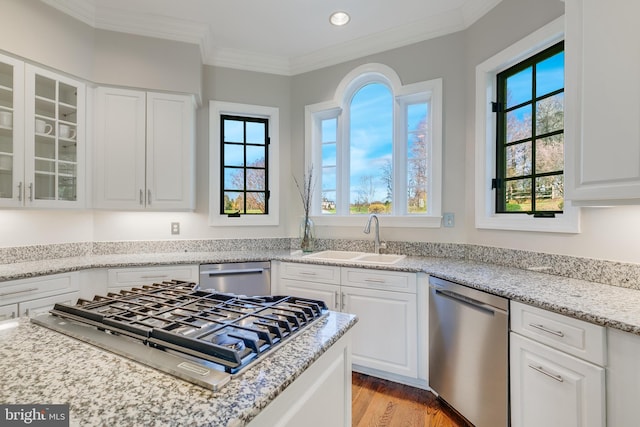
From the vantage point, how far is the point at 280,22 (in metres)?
2.74

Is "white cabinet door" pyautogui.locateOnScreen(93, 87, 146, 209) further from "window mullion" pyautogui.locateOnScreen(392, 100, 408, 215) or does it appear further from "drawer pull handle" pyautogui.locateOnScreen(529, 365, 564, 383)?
"drawer pull handle" pyautogui.locateOnScreen(529, 365, 564, 383)

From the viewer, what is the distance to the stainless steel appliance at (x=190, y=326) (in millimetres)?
686

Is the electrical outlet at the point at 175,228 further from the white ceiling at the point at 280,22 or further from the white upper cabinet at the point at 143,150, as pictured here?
the white ceiling at the point at 280,22

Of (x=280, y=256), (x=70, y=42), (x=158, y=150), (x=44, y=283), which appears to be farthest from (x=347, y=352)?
(x=70, y=42)

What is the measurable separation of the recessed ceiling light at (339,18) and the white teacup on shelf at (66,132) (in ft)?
7.49

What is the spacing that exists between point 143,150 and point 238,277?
1.36 meters

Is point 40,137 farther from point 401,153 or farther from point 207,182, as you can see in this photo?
point 401,153

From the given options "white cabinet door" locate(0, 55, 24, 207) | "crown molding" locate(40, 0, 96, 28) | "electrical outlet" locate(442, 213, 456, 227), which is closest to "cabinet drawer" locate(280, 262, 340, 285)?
"electrical outlet" locate(442, 213, 456, 227)

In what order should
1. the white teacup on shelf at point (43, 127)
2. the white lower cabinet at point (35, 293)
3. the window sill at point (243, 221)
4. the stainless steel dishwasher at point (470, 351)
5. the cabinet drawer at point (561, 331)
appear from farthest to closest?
the window sill at point (243, 221) → the white teacup on shelf at point (43, 127) → the white lower cabinet at point (35, 293) → the stainless steel dishwasher at point (470, 351) → the cabinet drawer at point (561, 331)

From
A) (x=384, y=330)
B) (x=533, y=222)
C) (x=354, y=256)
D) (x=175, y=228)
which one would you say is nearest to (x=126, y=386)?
(x=384, y=330)

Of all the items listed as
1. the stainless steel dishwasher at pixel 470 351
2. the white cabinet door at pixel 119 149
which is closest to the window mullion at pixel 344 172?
the stainless steel dishwasher at pixel 470 351

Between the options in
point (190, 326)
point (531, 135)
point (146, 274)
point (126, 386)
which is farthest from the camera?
point (146, 274)

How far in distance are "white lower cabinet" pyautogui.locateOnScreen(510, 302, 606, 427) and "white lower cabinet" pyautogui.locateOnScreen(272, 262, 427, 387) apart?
0.72 metres

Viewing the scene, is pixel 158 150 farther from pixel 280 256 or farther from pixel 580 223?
pixel 580 223
